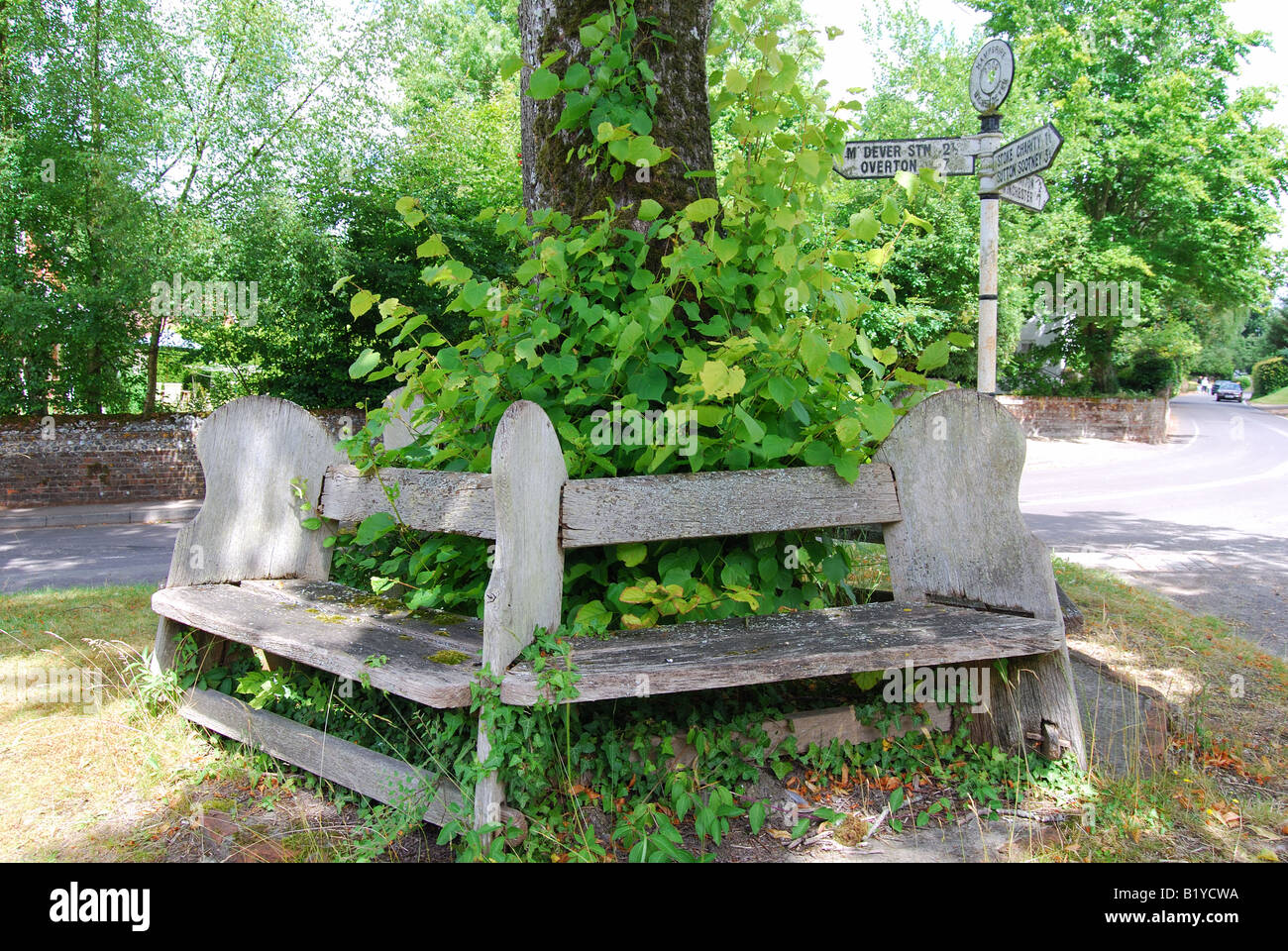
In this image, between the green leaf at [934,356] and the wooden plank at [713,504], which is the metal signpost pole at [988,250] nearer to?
the green leaf at [934,356]

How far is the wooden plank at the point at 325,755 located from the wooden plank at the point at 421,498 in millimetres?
756

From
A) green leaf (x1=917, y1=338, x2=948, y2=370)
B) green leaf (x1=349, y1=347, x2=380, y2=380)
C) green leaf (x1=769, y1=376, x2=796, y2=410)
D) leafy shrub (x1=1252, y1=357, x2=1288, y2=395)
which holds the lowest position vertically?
green leaf (x1=769, y1=376, x2=796, y2=410)

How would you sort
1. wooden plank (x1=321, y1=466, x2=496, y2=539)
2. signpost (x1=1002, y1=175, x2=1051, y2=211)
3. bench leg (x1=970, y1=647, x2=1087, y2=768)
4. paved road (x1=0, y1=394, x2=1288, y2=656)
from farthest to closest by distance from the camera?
paved road (x1=0, y1=394, x2=1288, y2=656), signpost (x1=1002, y1=175, x2=1051, y2=211), bench leg (x1=970, y1=647, x2=1087, y2=768), wooden plank (x1=321, y1=466, x2=496, y2=539)

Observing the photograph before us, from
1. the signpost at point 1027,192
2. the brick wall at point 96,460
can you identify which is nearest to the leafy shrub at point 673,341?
the signpost at point 1027,192

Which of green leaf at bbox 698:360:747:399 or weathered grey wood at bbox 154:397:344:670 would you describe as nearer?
green leaf at bbox 698:360:747:399

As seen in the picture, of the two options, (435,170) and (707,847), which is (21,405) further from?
(707,847)

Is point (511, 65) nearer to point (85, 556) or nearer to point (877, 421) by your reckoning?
point (877, 421)

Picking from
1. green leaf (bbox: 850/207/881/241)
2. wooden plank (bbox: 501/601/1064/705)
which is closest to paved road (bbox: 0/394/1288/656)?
wooden plank (bbox: 501/601/1064/705)

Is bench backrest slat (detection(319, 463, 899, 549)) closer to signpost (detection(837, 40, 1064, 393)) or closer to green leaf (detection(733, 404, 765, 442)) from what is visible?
green leaf (detection(733, 404, 765, 442))

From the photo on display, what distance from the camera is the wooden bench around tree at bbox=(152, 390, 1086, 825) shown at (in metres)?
2.46

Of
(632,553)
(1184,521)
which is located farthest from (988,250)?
(1184,521)

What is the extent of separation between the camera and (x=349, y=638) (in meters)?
2.77

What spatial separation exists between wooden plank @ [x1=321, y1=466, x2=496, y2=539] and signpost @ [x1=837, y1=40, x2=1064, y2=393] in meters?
3.09
